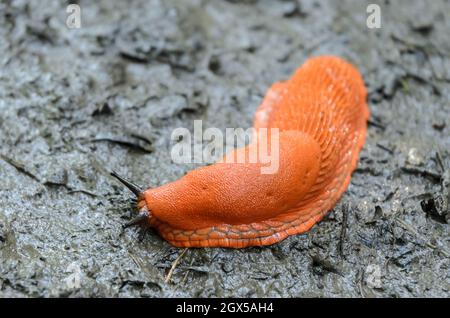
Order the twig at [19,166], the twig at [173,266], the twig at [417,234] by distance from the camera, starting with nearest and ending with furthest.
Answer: the twig at [173,266] → the twig at [417,234] → the twig at [19,166]

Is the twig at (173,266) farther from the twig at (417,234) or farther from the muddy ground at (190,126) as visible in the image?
the twig at (417,234)

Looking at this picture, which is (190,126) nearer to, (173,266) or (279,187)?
(279,187)

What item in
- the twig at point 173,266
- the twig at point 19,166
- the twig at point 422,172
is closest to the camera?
the twig at point 173,266

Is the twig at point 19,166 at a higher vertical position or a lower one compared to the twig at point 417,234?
higher

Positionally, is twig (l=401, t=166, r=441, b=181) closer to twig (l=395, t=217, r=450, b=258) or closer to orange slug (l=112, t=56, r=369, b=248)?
orange slug (l=112, t=56, r=369, b=248)

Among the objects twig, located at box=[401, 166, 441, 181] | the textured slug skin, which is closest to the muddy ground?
twig, located at box=[401, 166, 441, 181]

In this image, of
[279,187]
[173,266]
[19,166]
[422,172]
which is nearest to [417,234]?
[422,172]

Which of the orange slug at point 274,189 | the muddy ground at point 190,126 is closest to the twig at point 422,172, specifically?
the muddy ground at point 190,126

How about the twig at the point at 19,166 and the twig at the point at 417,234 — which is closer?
the twig at the point at 417,234
